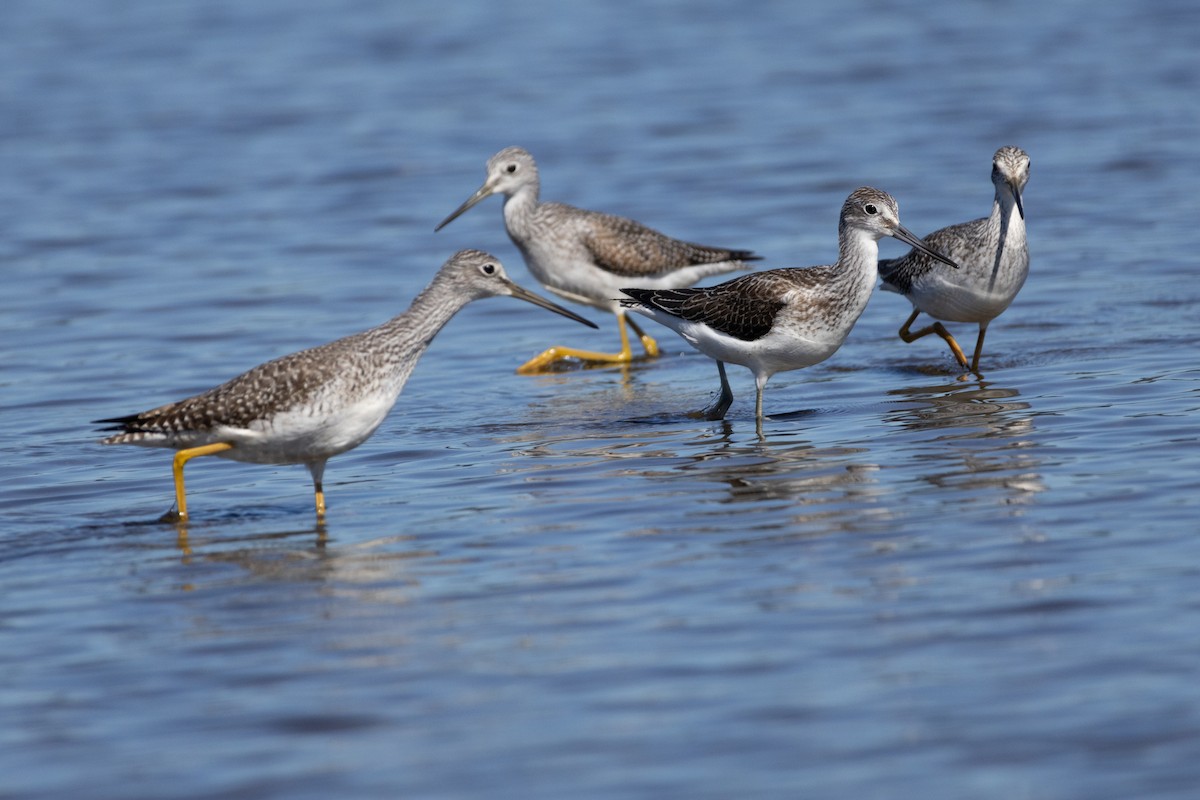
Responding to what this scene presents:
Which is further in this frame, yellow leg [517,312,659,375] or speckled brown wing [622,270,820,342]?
yellow leg [517,312,659,375]

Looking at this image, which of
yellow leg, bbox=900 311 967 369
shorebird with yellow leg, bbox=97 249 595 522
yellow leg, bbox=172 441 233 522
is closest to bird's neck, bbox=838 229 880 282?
yellow leg, bbox=900 311 967 369

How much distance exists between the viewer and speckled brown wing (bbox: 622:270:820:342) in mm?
11633

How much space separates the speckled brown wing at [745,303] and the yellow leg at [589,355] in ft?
8.22

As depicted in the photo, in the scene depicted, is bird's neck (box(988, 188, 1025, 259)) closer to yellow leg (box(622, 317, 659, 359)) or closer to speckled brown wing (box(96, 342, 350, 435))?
yellow leg (box(622, 317, 659, 359))

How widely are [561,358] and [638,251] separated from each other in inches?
58.4

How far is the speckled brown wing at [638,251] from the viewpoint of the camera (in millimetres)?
15953

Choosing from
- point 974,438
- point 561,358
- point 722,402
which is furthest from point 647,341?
point 974,438

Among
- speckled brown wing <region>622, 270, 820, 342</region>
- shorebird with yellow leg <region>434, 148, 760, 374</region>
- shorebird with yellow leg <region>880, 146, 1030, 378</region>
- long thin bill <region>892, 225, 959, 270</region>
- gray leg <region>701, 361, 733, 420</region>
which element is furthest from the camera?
shorebird with yellow leg <region>434, 148, 760, 374</region>

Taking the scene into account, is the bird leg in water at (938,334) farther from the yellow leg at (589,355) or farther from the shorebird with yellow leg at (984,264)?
the yellow leg at (589,355)

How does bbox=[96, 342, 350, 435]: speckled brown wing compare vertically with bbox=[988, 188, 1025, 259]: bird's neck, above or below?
below

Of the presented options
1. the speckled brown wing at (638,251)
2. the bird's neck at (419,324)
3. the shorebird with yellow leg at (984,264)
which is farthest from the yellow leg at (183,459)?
the speckled brown wing at (638,251)

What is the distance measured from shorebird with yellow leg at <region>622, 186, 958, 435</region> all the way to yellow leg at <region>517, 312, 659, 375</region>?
111 inches

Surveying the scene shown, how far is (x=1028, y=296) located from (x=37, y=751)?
11.3 meters

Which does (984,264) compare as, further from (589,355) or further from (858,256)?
(589,355)
